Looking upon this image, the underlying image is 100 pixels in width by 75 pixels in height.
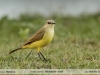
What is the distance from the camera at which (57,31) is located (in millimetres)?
13766

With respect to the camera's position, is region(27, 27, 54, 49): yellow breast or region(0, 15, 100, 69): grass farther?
region(27, 27, 54, 49): yellow breast

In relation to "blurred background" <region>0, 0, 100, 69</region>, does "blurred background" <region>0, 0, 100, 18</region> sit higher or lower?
higher

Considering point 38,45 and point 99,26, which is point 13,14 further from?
point 38,45

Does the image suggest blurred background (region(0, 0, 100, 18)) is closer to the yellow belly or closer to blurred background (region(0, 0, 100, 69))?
blurred background (region(0, 0, 100, 69))

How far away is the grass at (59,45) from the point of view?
864cm

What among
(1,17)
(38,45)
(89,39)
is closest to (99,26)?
(89,39)

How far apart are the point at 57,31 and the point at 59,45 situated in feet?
7.69

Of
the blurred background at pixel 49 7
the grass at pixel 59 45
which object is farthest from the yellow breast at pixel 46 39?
the blurred background at pixel 49 7

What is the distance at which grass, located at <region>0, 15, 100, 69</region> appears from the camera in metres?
8.64

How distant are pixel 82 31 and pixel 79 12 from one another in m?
2.71

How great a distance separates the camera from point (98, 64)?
852cm

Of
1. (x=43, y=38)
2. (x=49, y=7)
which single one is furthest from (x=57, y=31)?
(x=43, y=38)

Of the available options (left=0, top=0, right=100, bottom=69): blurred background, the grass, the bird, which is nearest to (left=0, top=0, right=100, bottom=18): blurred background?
(left=0, top=0, right=100, bottom=69): blurred background

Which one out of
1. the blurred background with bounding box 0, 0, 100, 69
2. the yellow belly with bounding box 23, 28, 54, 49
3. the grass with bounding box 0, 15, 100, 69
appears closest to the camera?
the grass with bounding box 0, 15, 100, 69
